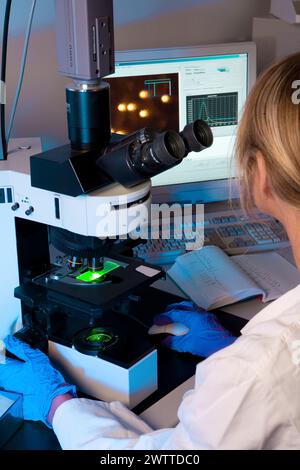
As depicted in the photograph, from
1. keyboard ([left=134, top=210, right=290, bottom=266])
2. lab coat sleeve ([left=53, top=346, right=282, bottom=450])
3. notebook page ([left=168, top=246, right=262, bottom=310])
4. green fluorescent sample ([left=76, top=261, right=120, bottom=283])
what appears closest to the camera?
lab coat sleeve ([left=53, top=346, right=282, bottom=450])

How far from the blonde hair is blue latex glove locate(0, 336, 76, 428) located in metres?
0.61

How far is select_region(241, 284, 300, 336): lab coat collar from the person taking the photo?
3.34 ft

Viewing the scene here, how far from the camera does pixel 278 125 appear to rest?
103cm

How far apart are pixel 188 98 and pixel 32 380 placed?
1094mm

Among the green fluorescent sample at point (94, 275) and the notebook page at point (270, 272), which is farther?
the notebook page at point (270, 272)

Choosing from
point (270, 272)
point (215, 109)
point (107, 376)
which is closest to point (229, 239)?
point (270, 272)

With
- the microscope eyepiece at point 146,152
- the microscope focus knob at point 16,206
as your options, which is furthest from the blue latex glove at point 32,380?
the microscope eyepiece at point 146,152

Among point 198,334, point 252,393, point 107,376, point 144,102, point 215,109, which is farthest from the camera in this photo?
point 215,109

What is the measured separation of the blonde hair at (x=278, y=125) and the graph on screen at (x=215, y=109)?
104 cm

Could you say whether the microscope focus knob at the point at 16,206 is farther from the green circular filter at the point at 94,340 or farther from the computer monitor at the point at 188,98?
the computer monitor at the point at 188,98

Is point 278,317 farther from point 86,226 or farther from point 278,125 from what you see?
point 86,226

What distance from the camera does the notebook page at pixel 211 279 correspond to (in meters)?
1.78

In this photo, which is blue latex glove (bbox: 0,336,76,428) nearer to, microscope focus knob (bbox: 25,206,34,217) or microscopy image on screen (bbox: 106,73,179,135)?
microscope focus knob (bbox: 25,206,34,217)

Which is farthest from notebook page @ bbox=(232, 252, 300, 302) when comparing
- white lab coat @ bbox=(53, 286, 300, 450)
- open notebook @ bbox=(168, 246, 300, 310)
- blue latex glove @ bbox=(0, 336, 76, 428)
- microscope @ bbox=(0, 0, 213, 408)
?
white lab coat @ bbox=(53, 286, 300, 450)
